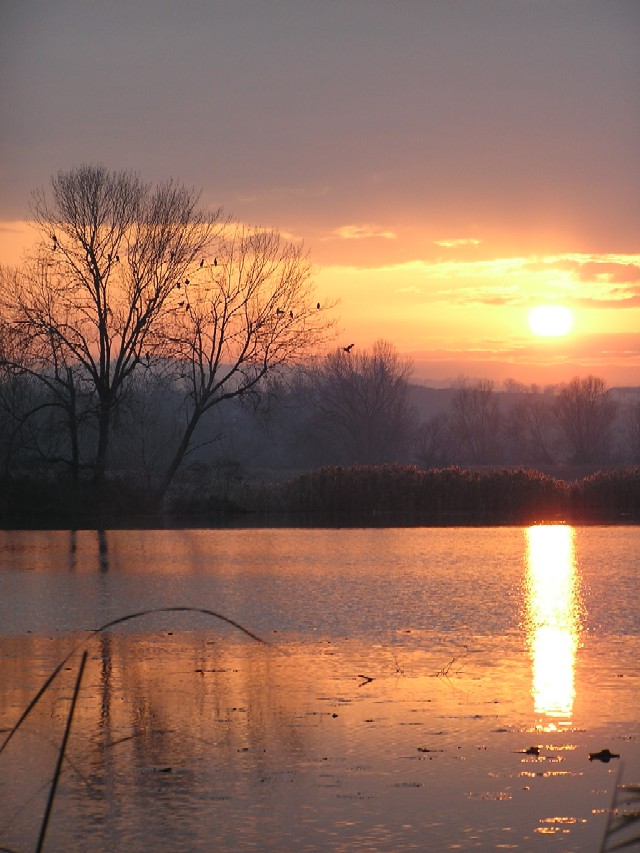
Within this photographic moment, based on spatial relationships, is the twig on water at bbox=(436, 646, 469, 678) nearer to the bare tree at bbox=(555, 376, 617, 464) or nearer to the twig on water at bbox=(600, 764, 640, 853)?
the twig on water at bbox=(600, 764, 640, 853)

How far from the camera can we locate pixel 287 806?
18.0 feet

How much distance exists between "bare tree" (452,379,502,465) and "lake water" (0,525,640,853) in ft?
288

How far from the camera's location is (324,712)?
7.42m

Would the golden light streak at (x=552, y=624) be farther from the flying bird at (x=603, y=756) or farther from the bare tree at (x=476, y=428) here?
the bare tree at (x=476, y=428)

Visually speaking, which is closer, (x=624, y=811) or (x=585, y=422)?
(x=624, y=811)

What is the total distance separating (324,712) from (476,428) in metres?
105

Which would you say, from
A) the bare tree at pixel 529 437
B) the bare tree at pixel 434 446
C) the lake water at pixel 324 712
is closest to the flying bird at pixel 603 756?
the lake water at pixel 324 712

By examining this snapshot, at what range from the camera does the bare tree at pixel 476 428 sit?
105 meters

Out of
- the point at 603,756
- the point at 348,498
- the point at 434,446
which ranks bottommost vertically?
the point at 603,756

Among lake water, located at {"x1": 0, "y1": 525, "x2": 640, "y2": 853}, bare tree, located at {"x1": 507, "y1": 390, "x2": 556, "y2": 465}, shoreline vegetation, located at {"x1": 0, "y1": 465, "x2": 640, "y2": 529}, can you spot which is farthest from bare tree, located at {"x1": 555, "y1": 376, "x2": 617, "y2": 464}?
lake water, located at {"x1": 0, "y1": 525, "x2": 640, "y2": 853}

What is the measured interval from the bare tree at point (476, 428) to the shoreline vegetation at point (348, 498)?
67.4m

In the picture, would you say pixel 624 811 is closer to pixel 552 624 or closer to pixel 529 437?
pixel 552 624

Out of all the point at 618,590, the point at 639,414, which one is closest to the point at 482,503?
the point at 618,590

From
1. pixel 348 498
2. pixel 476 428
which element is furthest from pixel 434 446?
pixel 348 498
